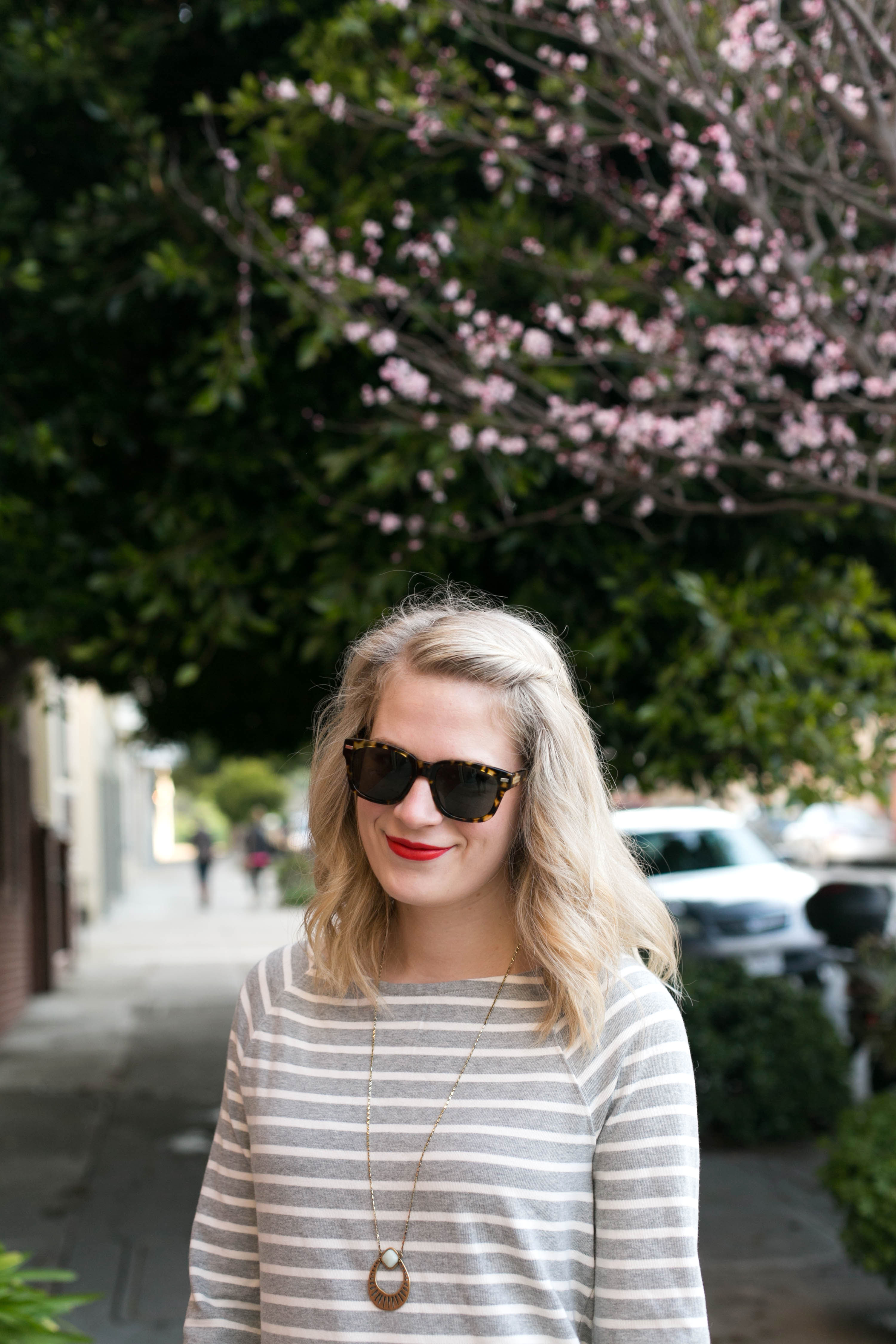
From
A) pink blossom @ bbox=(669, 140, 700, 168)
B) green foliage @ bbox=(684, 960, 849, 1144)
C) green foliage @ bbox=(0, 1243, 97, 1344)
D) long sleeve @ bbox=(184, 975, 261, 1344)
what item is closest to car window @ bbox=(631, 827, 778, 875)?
green foliage @ bbox=(684, 960, 849, 1144)

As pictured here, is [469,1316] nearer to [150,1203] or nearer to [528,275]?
[528,275]

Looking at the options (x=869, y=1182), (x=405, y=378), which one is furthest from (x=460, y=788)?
(x=869, y=1182)

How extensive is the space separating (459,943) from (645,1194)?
397 millimetres

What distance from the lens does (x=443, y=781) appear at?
1.61 meters

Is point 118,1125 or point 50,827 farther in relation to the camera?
point 50,827

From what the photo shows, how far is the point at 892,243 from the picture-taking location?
15.4 feet

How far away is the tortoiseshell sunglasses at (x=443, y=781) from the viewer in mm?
1611

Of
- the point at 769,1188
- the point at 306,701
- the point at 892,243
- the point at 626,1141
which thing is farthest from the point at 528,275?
the point at 769,1188

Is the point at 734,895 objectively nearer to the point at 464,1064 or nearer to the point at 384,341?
the point at 384,341

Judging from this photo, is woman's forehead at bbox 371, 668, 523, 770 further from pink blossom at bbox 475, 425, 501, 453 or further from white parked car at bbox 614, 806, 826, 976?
white parked car at bbox 614, 806, 826, 976

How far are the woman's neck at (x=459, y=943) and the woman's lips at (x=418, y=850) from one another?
8 centimetres

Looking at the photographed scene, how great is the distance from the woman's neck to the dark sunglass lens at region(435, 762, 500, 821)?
15 cm

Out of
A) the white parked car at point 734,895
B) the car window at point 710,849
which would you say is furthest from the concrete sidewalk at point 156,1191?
the car window at point 710,849

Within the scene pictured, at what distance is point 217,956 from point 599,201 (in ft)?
43.4
